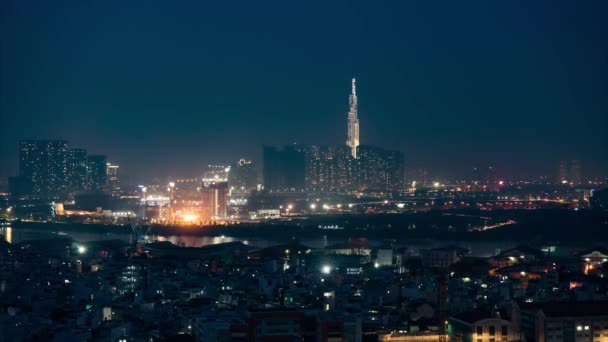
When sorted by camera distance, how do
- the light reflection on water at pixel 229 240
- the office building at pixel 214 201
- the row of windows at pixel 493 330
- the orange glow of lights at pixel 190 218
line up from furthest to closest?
the office building at pixel 214 201
the orange glow of lights at pixel 190 218
the light reflection on water at pixel 229 240
the row of windows at pixel 493 330

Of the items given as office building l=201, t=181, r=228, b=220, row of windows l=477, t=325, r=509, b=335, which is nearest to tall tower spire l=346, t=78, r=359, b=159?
office building l=201, t=181, r=228, b=220

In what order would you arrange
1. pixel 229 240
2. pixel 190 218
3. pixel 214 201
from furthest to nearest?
pixel 214 201 → pixel 190 218 → pixel 229 240

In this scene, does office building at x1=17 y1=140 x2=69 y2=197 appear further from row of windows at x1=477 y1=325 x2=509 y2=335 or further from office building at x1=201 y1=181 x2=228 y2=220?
row of windows at x1=477 y1=325 x2=509 y2=335

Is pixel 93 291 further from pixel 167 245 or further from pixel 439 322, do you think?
pixel 167 245

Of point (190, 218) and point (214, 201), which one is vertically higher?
point (214, 201)

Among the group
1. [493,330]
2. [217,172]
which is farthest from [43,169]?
[493,330]

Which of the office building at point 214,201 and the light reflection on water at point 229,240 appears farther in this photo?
the office building at point 214,201

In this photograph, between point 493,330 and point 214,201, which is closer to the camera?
point 493,330

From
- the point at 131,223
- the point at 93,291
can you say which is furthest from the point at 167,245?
the point at 131,223

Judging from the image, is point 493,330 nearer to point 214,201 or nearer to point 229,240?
point 229,240

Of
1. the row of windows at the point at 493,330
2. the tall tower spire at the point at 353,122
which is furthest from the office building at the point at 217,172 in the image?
the row of windows at the point at 493,330

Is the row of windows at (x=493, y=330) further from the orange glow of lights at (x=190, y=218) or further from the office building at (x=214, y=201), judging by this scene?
the office building at (x=214, y=201)
